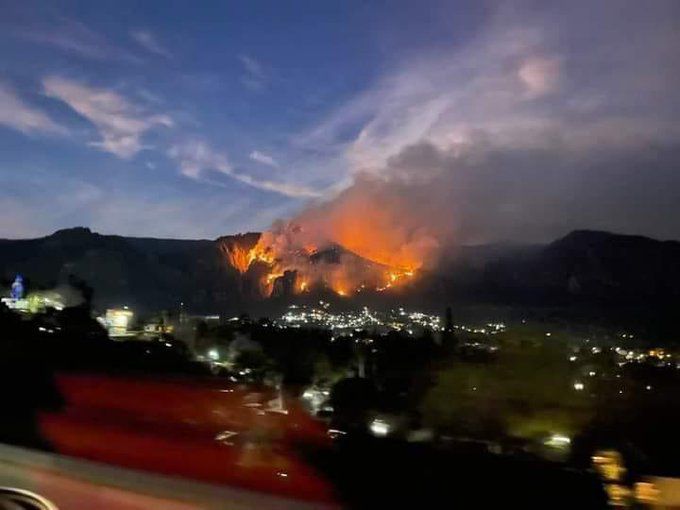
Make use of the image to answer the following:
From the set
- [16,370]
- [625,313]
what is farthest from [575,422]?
[625,313]

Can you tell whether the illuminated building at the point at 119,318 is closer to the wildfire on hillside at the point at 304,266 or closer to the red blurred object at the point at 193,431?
the wildfire on hillside at the point at 304,266

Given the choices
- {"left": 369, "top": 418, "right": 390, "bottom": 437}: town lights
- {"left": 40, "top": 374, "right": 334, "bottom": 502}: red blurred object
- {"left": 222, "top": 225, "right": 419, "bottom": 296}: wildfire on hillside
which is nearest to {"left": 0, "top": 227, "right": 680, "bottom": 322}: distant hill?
{"left": 222, "top": 225, "right": 419, "bottom": 296}: wildfire on hillside

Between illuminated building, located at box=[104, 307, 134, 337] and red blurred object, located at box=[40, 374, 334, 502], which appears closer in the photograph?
red blurred object, located at box=[40, 374, 334, 502]

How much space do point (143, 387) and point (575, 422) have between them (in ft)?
14.9

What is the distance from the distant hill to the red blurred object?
43.2ft

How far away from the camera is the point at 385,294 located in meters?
30.1

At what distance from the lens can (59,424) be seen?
24.7 feet

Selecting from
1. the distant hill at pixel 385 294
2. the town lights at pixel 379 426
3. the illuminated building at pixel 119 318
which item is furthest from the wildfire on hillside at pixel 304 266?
the town lights at pixel 379 426

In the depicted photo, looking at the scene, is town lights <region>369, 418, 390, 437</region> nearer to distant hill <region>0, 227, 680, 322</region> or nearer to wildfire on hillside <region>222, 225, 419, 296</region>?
distant hill <region>0, 227, 680, 322</region>

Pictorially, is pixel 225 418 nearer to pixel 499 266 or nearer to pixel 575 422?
pixel 575 422

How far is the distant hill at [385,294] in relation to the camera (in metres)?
22.2

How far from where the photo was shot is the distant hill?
2219 centimetres

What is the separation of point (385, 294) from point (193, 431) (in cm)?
2324

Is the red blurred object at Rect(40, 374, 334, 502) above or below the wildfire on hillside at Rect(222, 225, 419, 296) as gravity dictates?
below
